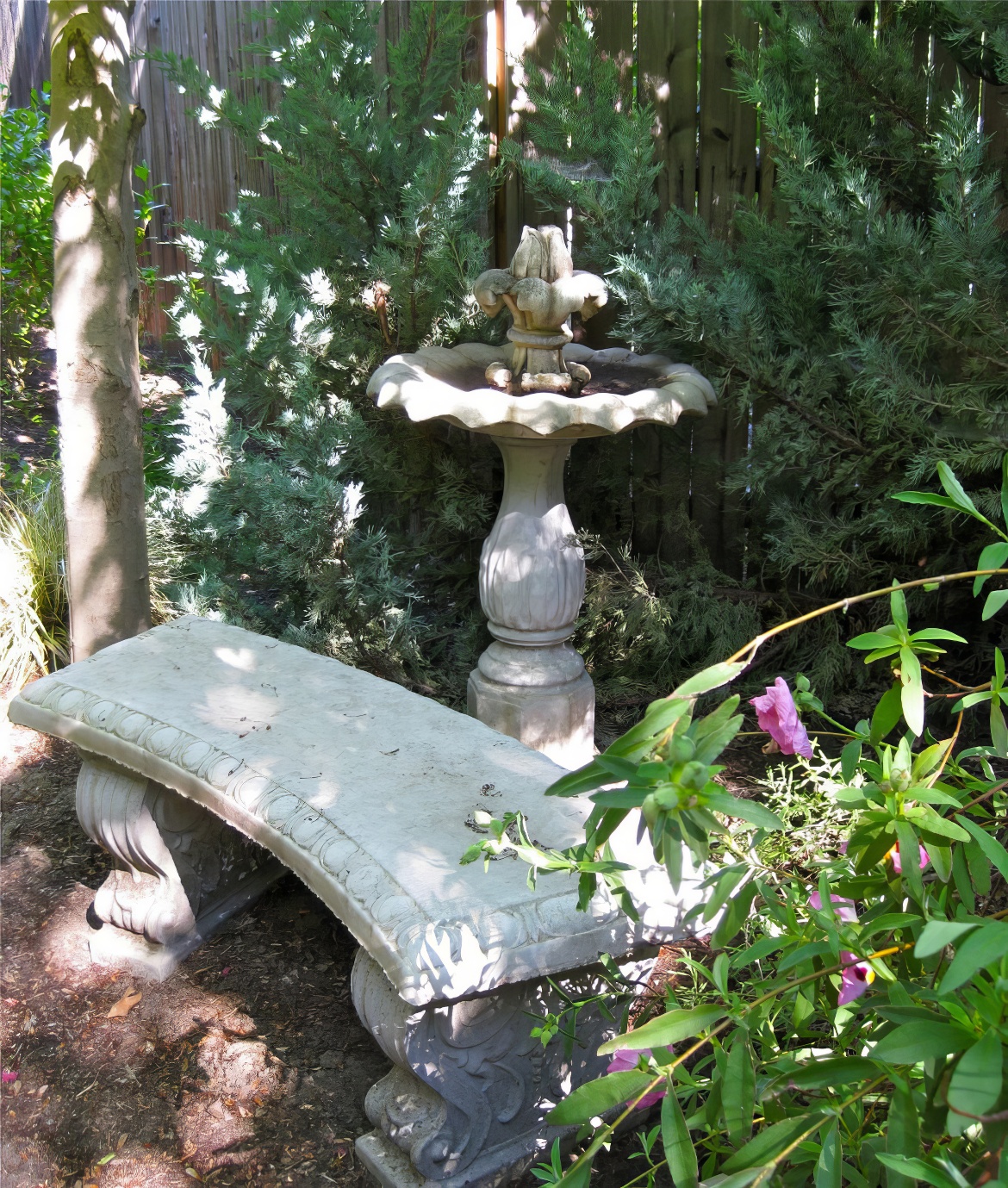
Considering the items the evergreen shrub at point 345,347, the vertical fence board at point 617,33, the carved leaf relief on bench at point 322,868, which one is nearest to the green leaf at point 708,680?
the carved leaf relief on bench at point 322,868

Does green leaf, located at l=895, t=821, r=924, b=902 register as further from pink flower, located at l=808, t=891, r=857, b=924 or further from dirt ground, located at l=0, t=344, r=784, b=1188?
dirt ground, located at l=0, t=344, r=784, b=1188

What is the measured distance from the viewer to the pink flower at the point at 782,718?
4.29 feet

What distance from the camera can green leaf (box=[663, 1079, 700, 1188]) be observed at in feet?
3.31

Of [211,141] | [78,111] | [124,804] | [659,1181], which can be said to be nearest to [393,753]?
[124,804]

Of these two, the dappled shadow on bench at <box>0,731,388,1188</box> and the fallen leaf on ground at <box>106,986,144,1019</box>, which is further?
the fallen leaf on ground at <box>106,986,144,1019</box>

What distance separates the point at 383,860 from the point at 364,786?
0.95 feet

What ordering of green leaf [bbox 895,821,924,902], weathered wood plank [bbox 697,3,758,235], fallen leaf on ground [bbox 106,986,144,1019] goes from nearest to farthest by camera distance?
green leaf [bbox 895,821,924,902], fallen leaf on ground [bbox 106,986,144,1019], weathered wood plank [bbox 697,3,758,235]

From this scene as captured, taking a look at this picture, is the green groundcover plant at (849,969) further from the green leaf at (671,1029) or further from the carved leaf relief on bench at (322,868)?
the carved leaf relief on bench at (322,868)

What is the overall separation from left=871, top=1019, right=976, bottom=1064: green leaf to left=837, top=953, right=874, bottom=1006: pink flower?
1.19 feet

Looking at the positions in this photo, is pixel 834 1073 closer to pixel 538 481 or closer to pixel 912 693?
pixel 912 693

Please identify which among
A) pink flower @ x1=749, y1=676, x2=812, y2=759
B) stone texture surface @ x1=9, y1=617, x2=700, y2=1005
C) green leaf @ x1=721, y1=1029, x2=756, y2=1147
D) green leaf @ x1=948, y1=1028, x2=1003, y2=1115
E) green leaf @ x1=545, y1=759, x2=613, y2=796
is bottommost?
stone texture surface @ x1=9, y1=617, x2=700, y2=1005

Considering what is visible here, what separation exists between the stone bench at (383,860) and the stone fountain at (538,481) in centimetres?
80

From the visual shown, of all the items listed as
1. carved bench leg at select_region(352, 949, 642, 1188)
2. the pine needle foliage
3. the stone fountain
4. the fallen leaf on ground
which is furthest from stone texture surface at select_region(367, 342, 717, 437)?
the fallen leaf on ground

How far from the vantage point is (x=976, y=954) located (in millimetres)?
756
